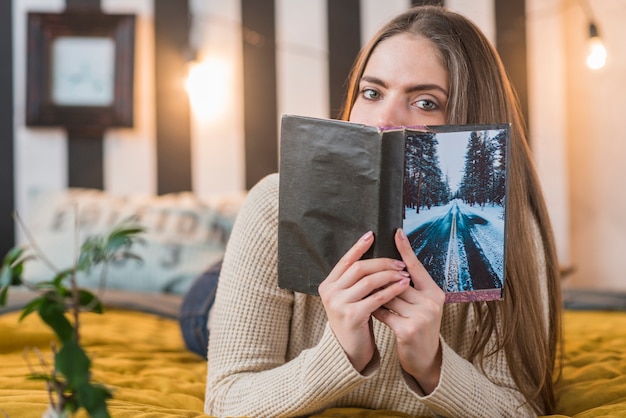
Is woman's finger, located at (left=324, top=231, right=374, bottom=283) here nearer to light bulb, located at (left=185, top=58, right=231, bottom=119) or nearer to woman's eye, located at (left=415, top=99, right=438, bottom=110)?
woman's eye, located at (left=415, top=99, right=438, bottom=110)

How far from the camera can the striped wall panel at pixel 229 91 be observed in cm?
287

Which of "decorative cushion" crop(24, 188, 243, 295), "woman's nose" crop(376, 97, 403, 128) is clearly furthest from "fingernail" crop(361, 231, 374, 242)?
"decorative cushion" crop(24, 188, 243, 295)

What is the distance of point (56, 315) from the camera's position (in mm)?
559

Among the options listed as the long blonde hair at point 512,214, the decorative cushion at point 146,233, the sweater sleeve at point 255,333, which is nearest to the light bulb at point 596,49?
the decorative cushion at point 146,233

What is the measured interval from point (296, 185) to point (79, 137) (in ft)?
7.28

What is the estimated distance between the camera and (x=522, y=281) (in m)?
1.05

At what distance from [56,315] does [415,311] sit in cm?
41

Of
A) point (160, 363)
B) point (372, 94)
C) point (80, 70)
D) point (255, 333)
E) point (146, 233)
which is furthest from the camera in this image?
point (80, 70)

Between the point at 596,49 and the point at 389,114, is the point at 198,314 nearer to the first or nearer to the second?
the point at 389,114

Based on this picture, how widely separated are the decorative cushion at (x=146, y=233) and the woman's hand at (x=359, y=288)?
4.77ft

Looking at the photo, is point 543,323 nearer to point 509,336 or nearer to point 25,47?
point 509,336

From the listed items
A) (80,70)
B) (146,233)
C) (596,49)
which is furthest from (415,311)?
(80,70)

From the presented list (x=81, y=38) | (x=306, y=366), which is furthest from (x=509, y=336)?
(x=81, y=38)

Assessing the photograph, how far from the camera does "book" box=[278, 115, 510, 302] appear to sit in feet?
2.63
